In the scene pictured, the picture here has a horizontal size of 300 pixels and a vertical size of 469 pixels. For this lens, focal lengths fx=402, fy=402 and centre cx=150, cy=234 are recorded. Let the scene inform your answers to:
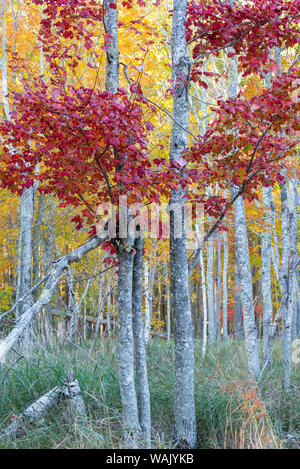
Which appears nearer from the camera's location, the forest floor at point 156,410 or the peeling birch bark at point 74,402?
the forest floor at point 156,410

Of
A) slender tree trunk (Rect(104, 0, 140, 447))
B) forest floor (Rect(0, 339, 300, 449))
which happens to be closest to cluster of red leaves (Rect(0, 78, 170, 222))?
slender tree trunk (Rect(104, 0, 140, 447))

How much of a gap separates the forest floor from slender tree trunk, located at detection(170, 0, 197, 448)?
0.81 feet

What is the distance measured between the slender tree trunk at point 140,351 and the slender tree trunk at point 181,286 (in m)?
0.32

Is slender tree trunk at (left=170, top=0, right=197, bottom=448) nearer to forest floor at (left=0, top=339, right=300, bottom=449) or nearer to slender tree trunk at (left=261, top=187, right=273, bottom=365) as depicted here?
forest floor at (left=0, top=339, right=300, bottom=449)

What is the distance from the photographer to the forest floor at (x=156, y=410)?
10.6 ft

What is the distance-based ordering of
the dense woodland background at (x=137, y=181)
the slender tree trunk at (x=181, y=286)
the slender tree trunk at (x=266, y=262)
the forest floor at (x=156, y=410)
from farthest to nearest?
the slender tree trunk at (x=266, y=262)
the slender tree trunk at (x=181, y=286)
the forest floor at (x=156, y=410)
the dense woodland background at (x=137, y=181)

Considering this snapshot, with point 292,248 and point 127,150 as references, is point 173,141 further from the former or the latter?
point 292,248

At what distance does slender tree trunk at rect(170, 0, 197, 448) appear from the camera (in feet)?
12.2

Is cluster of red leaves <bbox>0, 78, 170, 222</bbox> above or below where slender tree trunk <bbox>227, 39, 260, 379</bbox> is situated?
above

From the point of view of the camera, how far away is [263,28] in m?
3.71

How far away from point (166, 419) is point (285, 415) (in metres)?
1.35

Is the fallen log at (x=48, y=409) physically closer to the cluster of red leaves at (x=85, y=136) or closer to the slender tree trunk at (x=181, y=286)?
the slender tree trunk at (x=181, y=286)

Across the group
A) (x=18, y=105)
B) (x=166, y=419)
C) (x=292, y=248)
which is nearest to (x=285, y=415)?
(x=166, y=419)

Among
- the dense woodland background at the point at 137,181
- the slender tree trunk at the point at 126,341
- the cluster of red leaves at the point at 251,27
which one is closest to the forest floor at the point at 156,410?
the dense woodland background at the point at 137,181
